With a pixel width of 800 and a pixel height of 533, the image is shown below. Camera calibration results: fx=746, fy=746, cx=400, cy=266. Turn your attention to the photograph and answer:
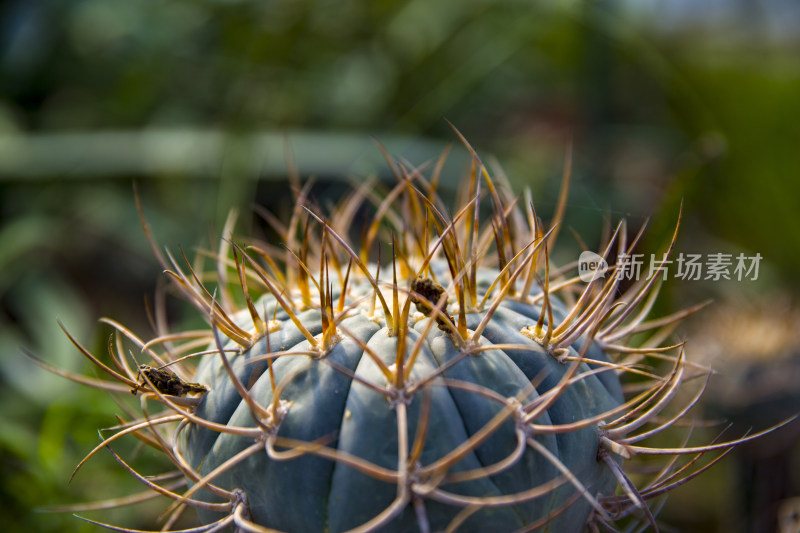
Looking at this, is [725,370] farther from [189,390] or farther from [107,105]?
[107,105]

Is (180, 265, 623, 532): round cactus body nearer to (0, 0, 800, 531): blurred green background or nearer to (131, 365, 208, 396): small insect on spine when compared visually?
(131, 365, 208, 396): small insect on spine

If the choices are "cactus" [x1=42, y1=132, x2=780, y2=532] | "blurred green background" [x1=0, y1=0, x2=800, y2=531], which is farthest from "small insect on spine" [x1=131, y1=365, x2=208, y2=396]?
"blurred green background" [x1=0, y1=0, x2=800, y2=531]

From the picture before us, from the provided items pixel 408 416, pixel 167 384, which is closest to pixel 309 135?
pixel 167 384

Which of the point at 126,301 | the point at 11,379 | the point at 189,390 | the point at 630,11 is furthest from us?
the point at 630,11

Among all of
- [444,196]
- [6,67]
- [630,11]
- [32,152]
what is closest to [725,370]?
[444,196]

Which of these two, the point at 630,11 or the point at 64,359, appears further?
the point at 630,11

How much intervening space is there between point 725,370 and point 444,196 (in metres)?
0.88

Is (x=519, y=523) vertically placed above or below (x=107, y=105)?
below

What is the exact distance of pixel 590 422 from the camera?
615 mm

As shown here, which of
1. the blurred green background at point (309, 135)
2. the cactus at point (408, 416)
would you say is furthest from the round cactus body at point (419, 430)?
the blurred green background at point (309, 135)

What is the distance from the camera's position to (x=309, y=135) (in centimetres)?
223

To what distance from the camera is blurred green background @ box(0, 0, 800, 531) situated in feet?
5.36

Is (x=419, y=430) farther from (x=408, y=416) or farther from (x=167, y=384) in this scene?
(x=167, y=384)

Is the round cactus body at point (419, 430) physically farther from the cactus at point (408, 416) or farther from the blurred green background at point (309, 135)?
the blurred green background at point (309, 135)
